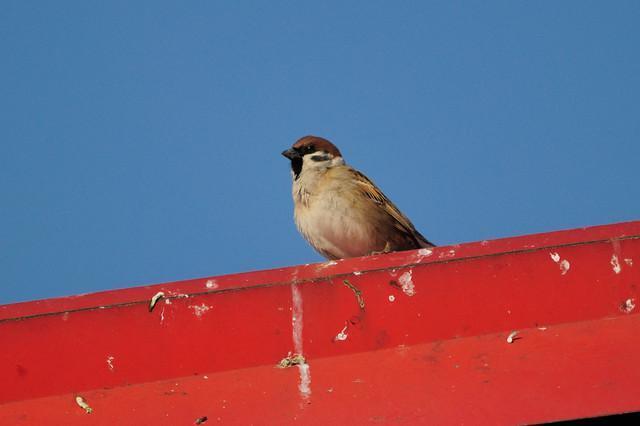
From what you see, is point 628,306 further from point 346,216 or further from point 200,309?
point 346,216

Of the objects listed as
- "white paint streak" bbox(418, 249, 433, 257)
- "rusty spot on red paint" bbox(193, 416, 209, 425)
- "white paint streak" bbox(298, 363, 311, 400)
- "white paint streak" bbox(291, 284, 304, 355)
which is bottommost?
"rusty spot on red paint" bbox(193, 416, 209, 425)

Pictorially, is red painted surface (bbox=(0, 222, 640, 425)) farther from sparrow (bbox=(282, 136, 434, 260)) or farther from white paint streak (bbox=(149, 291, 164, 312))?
sparrow (bbox=(282, 136, 434, 260))

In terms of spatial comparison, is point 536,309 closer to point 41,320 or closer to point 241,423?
point 241,423

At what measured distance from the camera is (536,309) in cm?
297

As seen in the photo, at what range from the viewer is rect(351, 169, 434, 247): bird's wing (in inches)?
207

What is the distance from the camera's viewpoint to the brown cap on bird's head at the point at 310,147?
566 centimetres

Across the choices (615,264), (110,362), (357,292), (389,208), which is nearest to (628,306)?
(615,264)

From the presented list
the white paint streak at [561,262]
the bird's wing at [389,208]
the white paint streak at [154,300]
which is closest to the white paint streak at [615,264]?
the white paint streak at [561,262]

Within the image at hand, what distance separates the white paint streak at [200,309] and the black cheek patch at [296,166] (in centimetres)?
241

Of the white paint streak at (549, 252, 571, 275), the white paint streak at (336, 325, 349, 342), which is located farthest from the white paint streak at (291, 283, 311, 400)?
the white paint streak at (549, 252, 571, 275)

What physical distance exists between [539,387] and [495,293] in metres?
0.45

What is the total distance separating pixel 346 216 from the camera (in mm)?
5059

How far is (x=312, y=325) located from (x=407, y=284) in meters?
0.30

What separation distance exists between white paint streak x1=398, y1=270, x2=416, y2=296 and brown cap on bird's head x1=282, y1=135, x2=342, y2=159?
2665 mm
